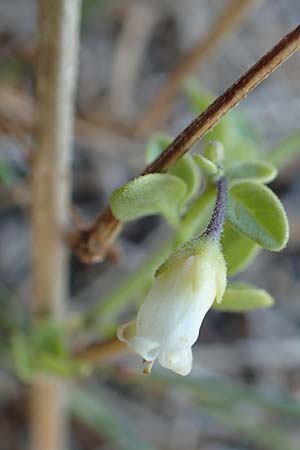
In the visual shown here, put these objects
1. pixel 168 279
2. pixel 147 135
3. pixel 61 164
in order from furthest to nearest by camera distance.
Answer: pixel 147 135
pixel 61 164
pixel 168 279

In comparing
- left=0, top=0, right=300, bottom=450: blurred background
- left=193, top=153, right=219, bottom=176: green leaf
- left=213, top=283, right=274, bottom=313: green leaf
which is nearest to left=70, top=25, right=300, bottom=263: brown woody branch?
left=193, top=153, right=219, bottom=176: green leaf

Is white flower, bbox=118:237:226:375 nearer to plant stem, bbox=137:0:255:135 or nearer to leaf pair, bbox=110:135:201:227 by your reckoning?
leaf pair, bbox=110:135:201:227

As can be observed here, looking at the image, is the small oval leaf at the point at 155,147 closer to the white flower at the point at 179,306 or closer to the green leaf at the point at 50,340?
the white flower at the point at 179,306

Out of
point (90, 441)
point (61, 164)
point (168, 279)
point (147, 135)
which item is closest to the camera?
point (168, 279)

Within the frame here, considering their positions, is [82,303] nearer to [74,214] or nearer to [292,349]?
[292,349]

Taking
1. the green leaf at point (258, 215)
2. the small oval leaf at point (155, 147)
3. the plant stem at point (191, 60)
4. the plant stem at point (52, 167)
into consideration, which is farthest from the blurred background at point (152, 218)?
the green leaf at point (258, 215)

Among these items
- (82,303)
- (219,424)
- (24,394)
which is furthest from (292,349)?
(24,394)
